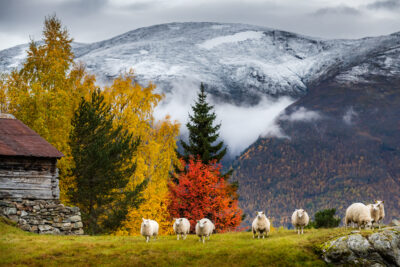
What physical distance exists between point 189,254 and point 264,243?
3.85 metres

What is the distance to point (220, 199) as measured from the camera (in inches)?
1519

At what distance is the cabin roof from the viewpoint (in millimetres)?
30609

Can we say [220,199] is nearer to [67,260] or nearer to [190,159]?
[190,159]

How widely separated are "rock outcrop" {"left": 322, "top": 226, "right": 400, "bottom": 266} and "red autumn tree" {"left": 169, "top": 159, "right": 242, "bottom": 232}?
17569 mm

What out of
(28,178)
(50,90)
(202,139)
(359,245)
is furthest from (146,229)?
(50,90)

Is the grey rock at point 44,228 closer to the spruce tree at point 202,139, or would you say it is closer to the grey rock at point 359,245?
the spruce tree at point 202,139

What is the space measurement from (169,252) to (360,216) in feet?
32.0

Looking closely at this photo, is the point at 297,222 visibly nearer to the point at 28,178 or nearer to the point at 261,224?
the point at 261,224

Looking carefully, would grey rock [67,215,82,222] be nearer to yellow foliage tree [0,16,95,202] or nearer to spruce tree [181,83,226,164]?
yellow foliage tree [0,16,95,202]

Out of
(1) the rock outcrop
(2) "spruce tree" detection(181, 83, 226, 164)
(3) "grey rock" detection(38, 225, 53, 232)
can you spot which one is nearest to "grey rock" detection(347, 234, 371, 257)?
(1) the rock outcrop

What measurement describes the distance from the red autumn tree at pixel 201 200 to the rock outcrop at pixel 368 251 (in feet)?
57.6

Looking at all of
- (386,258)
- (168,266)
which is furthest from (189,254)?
(386,258)

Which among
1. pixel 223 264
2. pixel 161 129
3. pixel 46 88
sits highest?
pixel 46 88

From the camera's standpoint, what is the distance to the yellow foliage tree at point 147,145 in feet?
138
